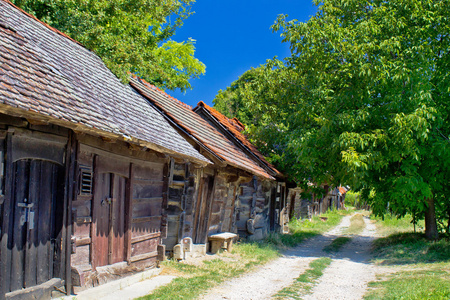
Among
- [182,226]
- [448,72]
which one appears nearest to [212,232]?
[182,226]

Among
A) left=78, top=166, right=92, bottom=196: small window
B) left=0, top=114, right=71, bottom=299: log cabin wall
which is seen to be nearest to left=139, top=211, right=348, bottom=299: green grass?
left=0, top=114, right=71, bottom=299: log cabin wall

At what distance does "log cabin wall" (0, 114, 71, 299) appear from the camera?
503 cm

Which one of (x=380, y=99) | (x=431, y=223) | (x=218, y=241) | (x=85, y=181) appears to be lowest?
(x=218, y=241)

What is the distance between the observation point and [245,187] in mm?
14898

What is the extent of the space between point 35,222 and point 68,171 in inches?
35.9

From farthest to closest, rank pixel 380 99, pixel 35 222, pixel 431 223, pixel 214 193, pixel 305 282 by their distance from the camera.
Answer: pixel 431 223 → pixel 380 99 → pixel 214 193 → pixel 305 282 → pixel 35 222

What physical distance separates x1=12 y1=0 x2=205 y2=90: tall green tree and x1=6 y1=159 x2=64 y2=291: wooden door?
543 centimetres

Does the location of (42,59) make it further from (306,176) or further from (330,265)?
(306,176)

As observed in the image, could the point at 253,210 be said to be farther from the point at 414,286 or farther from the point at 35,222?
the point at 35,222

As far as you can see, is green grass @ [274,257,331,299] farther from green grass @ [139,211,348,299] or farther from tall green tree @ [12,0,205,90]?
tall green tree @ [12,0,205,90]

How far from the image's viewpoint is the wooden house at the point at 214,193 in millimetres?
10258

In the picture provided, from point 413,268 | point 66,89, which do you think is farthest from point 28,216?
point 413,268

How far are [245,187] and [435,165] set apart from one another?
254 inches

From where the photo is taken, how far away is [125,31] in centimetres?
1570
